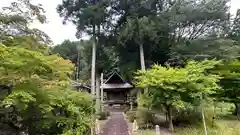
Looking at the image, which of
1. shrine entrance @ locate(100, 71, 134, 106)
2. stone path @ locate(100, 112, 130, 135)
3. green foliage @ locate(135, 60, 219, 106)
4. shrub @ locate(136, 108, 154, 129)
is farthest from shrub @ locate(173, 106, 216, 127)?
shrine entrance @ locate(100, 71, 134, 106)

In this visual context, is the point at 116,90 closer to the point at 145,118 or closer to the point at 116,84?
the point at 116,84

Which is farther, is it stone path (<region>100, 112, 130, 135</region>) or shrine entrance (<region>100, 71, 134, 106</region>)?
shrine entrance (<region>100, 71, 134, 106</region>)

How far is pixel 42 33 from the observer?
10945 mm

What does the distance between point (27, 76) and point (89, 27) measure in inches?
709

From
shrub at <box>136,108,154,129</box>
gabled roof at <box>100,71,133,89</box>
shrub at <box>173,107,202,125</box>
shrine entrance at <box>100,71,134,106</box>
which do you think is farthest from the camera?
shrine entrance at <box>100,71,134,106</box>

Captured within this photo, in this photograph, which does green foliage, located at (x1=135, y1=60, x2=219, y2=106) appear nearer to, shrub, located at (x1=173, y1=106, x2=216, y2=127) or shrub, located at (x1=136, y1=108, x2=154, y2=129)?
shrub, located at (x1=136, y1=108, x2=154, y2=129)

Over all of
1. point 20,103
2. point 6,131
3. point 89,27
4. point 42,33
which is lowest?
point 6,131

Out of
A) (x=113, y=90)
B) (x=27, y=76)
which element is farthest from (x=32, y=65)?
(x=113, y=90)

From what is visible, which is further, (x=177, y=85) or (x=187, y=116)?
(x=187, y=116)

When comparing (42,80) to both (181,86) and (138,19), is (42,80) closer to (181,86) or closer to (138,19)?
(181,86)

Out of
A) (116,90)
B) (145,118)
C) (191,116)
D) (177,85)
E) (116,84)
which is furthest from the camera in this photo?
(116,90)

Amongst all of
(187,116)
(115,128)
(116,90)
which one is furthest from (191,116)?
(116,90)

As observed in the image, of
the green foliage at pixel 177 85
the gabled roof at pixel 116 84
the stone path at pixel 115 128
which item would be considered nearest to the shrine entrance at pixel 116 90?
the gabled roof at pixel 116 84

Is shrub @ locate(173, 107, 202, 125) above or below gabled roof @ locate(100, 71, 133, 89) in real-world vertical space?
below
